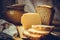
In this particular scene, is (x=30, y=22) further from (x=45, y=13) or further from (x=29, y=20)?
(x=45, y=13)

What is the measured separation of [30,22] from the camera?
3209 millimetres

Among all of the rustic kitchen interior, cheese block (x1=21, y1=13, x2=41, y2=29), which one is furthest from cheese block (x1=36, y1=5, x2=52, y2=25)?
cheese block (x1=21, y1=13, x2=41, y2=29)

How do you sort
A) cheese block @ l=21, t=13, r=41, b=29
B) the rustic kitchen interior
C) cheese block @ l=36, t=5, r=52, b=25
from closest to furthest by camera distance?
the rustic kitchen interior < cheese block @ l=21, t=13, r=41, b=29 < cheese block @ l=36, t=5, r=52, b=25

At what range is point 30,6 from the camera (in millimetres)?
4383

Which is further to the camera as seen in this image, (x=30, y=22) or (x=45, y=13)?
(x=45, y=13)

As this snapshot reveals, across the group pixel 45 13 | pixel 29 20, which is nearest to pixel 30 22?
pixel 29 20

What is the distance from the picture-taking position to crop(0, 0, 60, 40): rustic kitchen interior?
2962 mm

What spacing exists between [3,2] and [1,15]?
399 millimetres

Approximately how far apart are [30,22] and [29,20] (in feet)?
0.15

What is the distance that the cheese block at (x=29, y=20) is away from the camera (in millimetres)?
3150

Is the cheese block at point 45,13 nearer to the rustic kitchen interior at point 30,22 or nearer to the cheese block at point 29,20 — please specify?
the rustic kitchen interior at point 30,22

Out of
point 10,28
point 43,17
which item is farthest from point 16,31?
point 43,17

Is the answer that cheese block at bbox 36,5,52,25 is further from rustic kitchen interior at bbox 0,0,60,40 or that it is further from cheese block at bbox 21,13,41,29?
cheese block at bbox 21,13,41,29

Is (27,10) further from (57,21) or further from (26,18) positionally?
(26,18)
